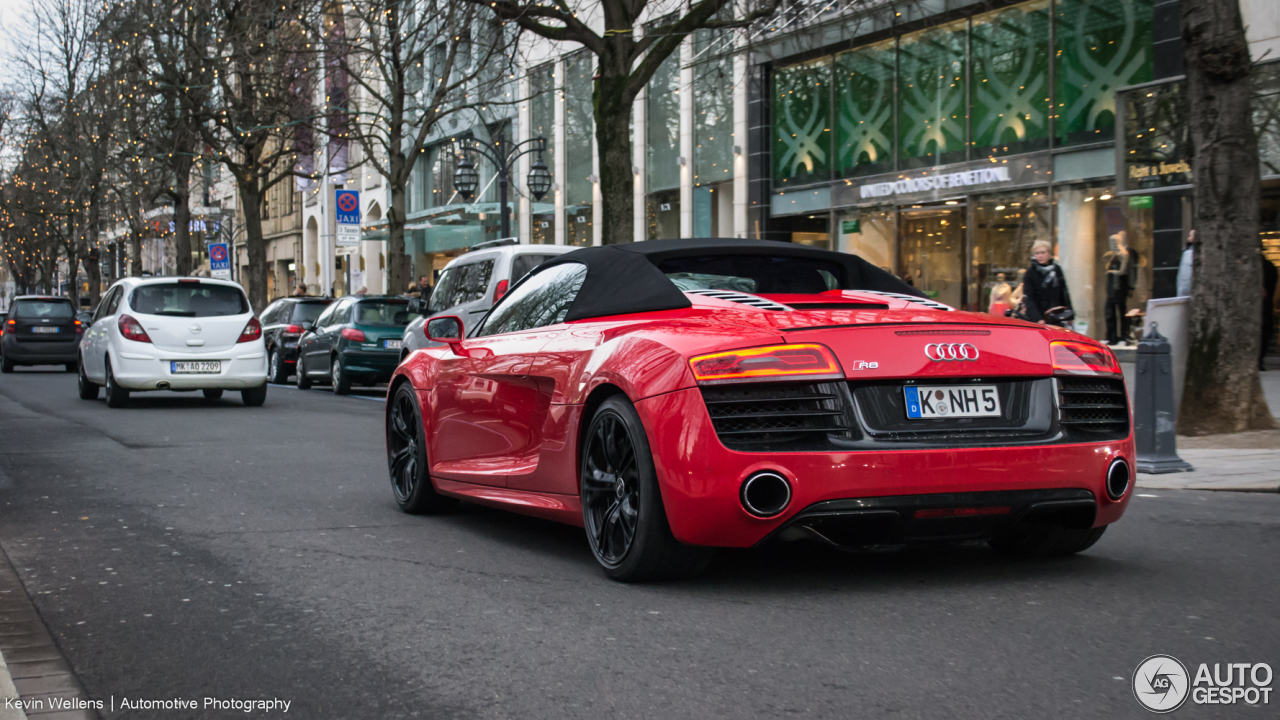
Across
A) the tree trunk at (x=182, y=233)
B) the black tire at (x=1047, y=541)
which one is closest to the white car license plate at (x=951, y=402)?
the black tire at (x=1047, y=541)

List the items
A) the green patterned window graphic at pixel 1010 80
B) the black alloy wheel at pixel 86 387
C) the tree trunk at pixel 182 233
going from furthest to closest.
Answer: the tree trunk at pixel 182 233
the green patterned window graphic at pixel 1010 80
the black alloy wheel at pixel 86 387

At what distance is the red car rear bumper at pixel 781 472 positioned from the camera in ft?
15.1

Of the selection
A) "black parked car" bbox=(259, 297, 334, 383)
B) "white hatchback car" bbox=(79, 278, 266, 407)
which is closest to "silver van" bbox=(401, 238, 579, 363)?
"white hatchback car" bbox=(79, 278, 266, 407)

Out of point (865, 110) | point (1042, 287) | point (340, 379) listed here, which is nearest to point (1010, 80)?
point (865, 110)

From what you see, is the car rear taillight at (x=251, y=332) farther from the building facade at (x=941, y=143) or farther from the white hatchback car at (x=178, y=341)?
the building facade at (x=941, y=143)

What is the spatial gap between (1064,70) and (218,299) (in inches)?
534

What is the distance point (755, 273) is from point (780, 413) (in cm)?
160

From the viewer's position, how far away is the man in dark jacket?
570 inches

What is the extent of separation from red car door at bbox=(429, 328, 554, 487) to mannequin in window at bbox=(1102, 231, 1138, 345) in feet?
52.3

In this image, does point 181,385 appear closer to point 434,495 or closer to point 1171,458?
point 434,495

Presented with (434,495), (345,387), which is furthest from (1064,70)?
(434,495)

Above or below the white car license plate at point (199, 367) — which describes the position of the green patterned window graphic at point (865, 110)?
above

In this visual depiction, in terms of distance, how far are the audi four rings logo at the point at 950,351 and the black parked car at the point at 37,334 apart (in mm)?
27002

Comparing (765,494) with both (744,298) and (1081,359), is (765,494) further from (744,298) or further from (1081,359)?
(1081,359)
